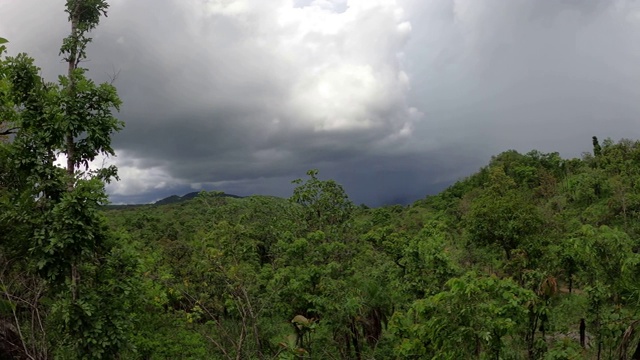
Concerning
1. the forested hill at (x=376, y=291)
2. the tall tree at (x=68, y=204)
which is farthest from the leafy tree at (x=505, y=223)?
the tall tree at (x=68, y=204)

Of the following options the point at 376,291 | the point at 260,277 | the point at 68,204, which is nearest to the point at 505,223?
the point at 376,291

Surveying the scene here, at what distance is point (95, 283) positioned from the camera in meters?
11.3

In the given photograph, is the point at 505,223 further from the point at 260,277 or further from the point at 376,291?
the point at 260,277

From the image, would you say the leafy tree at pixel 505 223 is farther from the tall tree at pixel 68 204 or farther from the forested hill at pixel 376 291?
the tall tree at pixel 68 204

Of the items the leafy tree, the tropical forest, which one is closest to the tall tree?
the tropical forest

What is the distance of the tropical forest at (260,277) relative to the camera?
9.89 meters

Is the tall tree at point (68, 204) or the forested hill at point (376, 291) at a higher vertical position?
the tall tree at point (68, 204)

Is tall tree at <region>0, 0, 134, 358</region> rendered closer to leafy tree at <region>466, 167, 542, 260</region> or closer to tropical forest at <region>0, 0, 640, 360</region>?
tropical forest at <region>0, 0, 640, 360</region>

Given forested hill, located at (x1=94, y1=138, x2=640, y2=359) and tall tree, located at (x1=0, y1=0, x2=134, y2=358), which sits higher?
tall tree, located at (x1=0, y1=0, x2=134, y2=358)

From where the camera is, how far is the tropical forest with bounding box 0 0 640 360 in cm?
989

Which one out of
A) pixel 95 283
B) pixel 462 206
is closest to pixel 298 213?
pixel 95 283

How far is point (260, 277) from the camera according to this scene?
18.5m

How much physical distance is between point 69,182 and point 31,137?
54.7 inches

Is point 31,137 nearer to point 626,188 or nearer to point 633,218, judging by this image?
point 633,218
